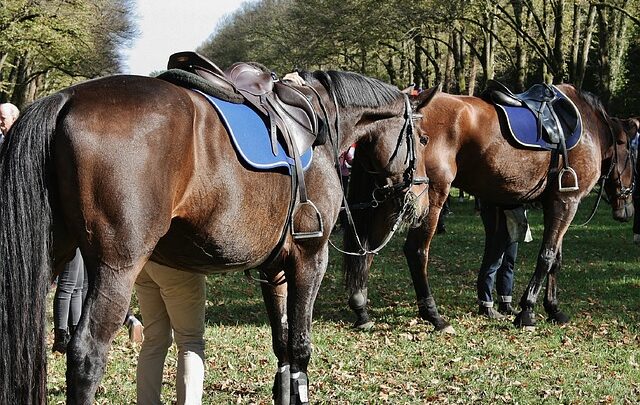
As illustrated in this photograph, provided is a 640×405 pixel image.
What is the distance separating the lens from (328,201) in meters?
4.84

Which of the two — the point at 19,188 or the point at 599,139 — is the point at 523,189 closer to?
the point at 599,139

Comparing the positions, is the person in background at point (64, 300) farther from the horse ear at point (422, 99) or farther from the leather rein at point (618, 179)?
the leather rein at point (618, 179)

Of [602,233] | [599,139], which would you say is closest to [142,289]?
[599,139]

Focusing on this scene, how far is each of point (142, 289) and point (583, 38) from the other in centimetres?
2482

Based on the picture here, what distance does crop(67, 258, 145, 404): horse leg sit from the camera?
11.7 feet

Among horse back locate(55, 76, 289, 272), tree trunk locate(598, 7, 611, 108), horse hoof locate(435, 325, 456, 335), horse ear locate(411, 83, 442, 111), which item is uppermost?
tree trunk locate(598, 7, 611, 108)

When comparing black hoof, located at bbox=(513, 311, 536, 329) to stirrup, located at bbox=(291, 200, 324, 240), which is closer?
stirrup, located at bbox=(291, 200, 324, 240)

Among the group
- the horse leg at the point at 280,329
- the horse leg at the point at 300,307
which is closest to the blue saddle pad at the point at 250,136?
the horse leg at the point at 300,307

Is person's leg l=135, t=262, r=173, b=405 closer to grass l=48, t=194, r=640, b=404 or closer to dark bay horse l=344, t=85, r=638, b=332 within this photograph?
grass l=48, t=194, r=640, b=404

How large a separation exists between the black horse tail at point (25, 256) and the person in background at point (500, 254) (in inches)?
257

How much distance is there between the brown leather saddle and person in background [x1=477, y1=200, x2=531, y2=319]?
4.92m

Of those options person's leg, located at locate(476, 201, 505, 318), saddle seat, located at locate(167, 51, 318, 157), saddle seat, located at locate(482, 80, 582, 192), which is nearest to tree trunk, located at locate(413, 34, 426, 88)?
person's leg, located at locate(476, 201, 505, 318)

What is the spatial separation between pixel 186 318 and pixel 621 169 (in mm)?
6854

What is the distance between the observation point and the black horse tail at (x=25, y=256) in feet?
11.3
